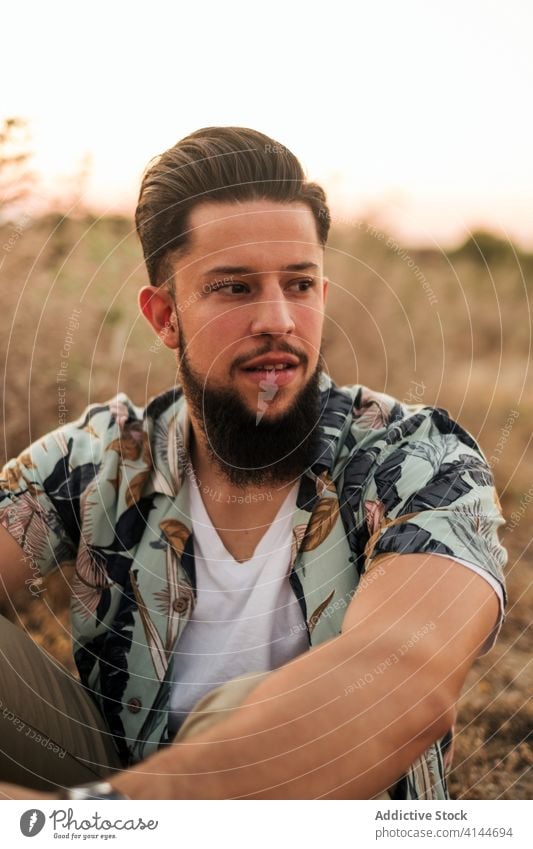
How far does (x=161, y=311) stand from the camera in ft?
6.50

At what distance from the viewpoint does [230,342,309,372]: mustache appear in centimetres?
180

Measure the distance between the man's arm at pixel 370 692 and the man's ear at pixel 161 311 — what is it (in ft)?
2.46

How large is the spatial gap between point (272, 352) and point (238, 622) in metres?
0.54

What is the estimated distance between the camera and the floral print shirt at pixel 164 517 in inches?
64.0

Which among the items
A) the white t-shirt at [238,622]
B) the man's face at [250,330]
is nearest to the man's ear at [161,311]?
the man's face at [250,330]

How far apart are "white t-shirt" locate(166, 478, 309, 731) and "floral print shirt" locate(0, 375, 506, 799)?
0.02 metres

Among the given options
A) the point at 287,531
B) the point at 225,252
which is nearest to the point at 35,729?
the point at 287,531

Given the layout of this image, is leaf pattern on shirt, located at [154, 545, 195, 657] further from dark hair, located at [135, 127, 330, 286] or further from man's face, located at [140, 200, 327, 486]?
dark hair, located at [135, 127, 330, 286]

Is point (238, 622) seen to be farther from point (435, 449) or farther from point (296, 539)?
point (435, 449)

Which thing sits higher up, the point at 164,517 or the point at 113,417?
the point at 113,417

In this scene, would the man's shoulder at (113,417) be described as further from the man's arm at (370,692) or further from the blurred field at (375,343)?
the man's arm at (370,692)

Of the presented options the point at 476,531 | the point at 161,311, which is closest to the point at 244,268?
the point at 161,311

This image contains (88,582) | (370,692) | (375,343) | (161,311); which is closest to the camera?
(370,692)

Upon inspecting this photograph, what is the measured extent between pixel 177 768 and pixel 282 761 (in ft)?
0.59
